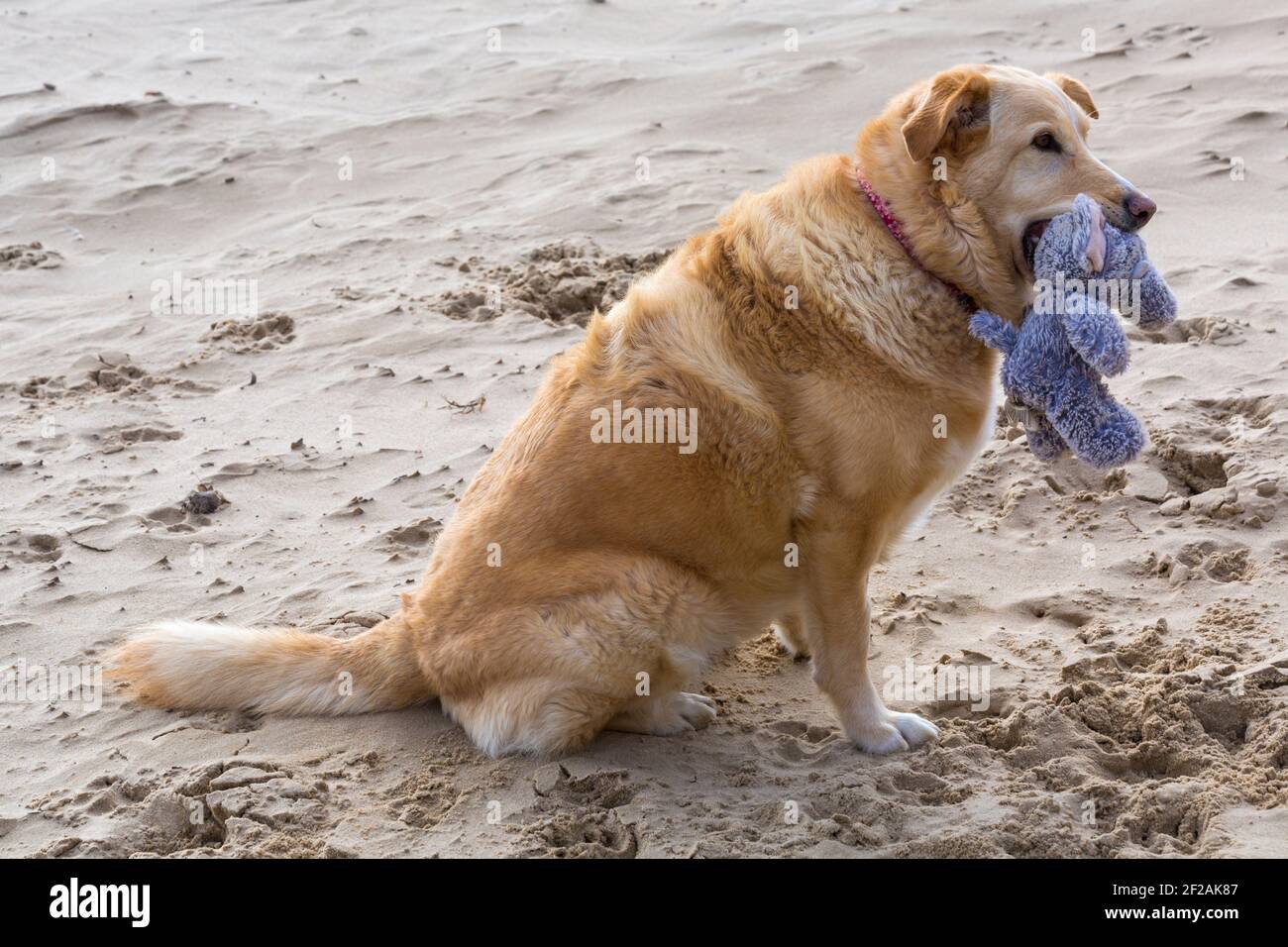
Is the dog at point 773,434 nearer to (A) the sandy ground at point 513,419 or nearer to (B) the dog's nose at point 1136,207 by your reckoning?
(B) the dog's nose at point 1136,207

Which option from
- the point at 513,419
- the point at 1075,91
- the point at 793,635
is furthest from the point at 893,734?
the point at 513,419

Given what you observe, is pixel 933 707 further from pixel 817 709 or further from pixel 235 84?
pixel 235 84

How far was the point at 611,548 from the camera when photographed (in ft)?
13.1

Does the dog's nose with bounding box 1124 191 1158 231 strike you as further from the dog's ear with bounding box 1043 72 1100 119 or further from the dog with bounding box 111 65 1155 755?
the dog's ear with bounding box 1043 72 1100 119

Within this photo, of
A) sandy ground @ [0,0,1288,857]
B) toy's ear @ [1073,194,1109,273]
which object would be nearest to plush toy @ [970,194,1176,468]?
toy's ear @ [1073,194,1109,273]

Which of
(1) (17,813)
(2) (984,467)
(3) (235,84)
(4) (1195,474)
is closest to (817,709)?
(2) (984,467)

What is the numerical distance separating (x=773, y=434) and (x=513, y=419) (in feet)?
7.99

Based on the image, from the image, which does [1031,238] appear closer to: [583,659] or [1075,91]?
[1075,91]

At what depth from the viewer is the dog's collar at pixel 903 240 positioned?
13.0ft

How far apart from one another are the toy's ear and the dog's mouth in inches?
6.0

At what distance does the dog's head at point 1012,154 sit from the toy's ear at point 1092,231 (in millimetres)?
96

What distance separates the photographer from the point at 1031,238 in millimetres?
3883

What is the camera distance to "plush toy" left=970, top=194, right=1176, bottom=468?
3.67 m

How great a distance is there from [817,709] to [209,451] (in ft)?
10.7
